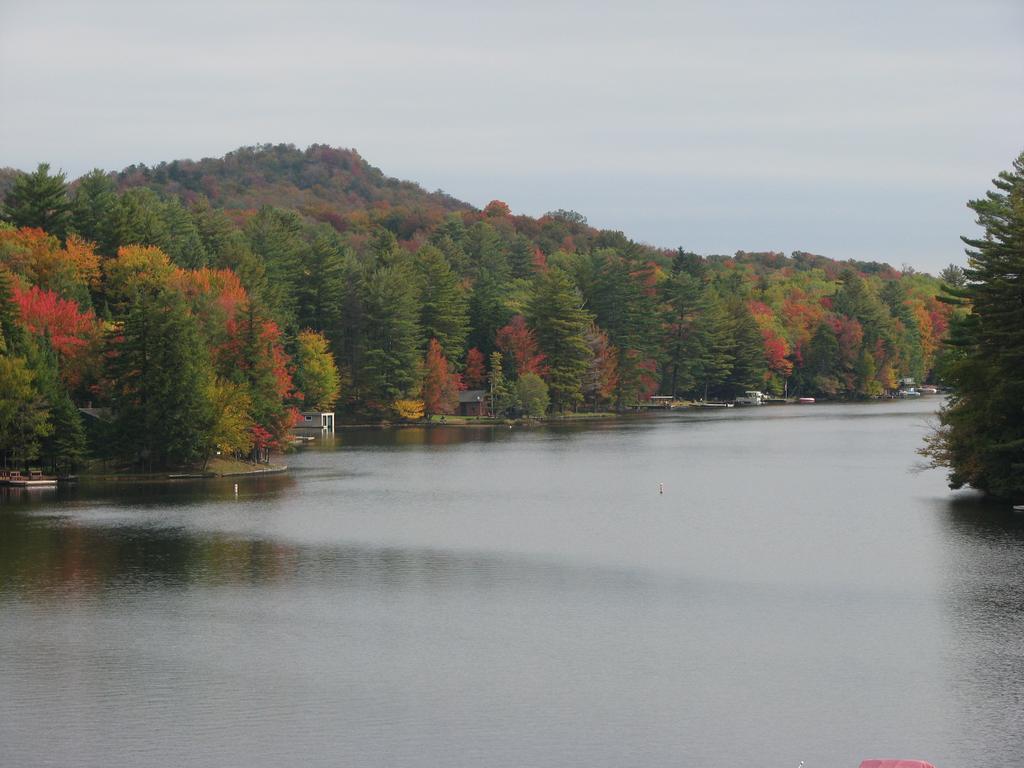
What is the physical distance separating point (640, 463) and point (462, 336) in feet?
190

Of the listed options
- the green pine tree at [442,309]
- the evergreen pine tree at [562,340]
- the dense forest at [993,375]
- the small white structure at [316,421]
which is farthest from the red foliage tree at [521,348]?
the dense forest at [993,375]

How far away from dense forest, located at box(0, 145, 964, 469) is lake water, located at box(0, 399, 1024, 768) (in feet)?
22.3

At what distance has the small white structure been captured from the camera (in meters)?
124

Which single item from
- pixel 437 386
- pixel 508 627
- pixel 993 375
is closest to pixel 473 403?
pixel 437 386

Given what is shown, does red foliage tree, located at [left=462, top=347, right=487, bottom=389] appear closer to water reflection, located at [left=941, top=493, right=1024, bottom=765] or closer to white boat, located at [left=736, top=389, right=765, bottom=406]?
white boat, located at [left=736, top=389, right=765, bottom=406]

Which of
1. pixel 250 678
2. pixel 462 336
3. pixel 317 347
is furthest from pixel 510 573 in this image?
pixel 462 336

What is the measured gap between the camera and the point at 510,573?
47.1 metres

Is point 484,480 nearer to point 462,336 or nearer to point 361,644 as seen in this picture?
point 361,644

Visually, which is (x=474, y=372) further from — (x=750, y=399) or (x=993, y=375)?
(x=993, y=375)

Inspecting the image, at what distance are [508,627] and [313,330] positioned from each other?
10040cm

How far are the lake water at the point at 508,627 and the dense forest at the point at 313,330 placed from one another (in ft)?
22.3

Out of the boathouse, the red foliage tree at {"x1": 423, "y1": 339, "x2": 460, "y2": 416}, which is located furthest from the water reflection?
the boathouse

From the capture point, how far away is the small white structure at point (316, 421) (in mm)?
124438

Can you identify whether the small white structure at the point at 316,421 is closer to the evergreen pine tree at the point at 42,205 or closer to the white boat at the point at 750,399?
the evergreen pine tree at the point at 42,205
